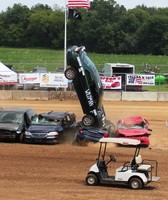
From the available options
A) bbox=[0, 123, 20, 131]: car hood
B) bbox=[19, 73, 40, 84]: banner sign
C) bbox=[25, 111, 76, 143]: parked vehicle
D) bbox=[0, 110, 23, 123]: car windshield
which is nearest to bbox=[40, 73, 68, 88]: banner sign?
Answer: bbox=[19, 73, 40, 84]: banner sign

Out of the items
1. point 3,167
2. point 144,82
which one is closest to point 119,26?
point 144,82

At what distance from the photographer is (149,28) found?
106 metres

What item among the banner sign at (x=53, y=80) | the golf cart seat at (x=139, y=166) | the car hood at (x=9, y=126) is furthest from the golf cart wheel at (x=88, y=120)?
the banner sign at (x=53, y=80)

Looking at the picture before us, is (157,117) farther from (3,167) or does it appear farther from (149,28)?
(149,28)

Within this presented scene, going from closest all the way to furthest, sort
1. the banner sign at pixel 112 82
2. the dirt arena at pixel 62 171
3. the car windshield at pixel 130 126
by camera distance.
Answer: the dirt arena at pixel 62 171 → the car windshield at pixel 130 126 → the banner sign at pixel 112 82

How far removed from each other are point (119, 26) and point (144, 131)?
92.2 meters

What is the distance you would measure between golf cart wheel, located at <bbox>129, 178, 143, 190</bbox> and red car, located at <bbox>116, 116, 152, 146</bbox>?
7.39m

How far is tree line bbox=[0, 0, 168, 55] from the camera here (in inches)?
4109

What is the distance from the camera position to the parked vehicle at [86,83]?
21578mm

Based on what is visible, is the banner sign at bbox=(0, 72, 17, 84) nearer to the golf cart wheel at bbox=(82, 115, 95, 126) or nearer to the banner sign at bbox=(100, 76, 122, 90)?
the banner sign at bbox=(100, 76, 122, 90)

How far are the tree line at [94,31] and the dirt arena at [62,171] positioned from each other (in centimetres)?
7976

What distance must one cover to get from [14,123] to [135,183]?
9505mm

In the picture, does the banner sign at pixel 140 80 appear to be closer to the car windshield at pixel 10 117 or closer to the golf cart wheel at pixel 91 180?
the car windshield at pixel 10 117

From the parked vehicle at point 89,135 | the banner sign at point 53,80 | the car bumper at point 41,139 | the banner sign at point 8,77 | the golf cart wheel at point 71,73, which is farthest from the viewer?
the banner sign at point 8,77
